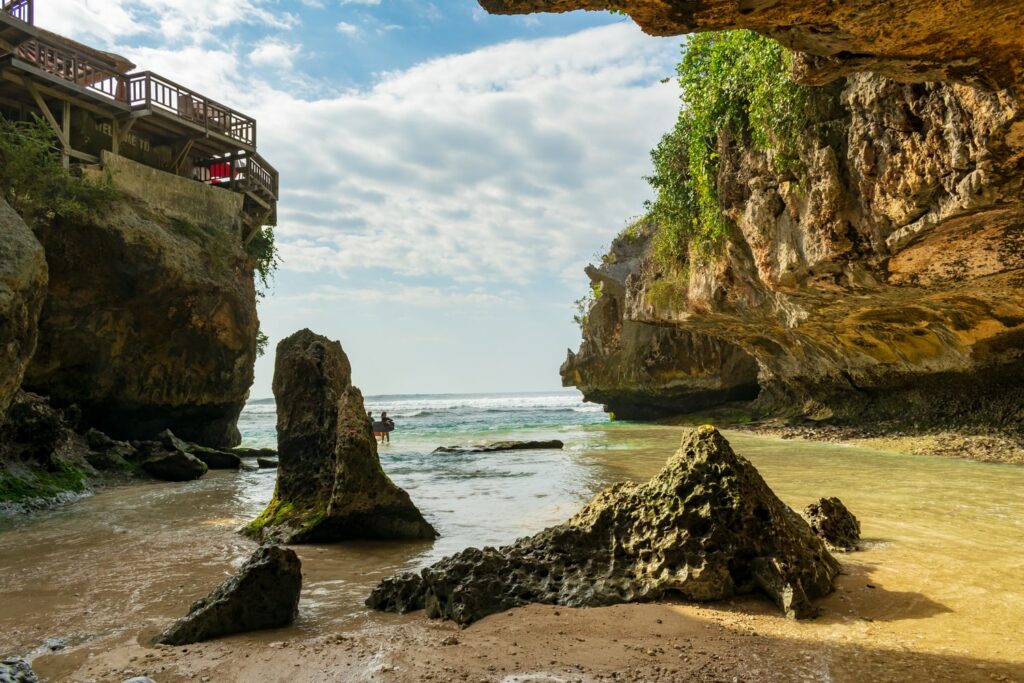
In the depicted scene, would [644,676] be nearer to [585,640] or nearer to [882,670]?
[585,640]

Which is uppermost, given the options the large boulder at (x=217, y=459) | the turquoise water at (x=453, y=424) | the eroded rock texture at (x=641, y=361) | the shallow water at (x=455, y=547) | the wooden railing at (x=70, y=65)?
the wooden railing at (x=70, y=65)

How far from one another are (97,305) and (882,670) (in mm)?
16620

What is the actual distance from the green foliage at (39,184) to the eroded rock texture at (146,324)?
42cm

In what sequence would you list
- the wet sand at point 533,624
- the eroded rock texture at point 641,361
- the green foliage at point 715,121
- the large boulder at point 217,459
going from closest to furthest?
the wet sand at point 533,624 → the green foliage at point 715,121 → the large boulder at point 217,459 → the eroded rock texture at point 641,361

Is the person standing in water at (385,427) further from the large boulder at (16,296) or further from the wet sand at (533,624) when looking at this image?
the wet sand at (533,624)

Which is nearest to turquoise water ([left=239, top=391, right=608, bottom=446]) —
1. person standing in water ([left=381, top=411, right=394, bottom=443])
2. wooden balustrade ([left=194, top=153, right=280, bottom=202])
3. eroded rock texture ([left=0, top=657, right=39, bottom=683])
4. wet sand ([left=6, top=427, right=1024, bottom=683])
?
person standing in water ([left=381, top=411, right=394, bottom=443])

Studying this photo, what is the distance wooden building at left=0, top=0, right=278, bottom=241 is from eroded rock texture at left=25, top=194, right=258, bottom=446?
108 inches

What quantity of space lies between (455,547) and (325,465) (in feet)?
6.67

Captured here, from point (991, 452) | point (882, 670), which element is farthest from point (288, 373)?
point (991, 452)

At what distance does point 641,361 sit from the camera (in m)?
29.6

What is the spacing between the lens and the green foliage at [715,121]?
33.8 feet

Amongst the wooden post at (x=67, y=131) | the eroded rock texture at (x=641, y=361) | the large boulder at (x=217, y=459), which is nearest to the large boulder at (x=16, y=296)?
the large boulder at (x=217, y=459)

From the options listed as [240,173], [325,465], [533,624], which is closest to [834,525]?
[533,624]

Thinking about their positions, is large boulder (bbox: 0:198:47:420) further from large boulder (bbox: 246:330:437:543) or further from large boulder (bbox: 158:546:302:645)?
large boulder (bbox: 158:546:302:645)
